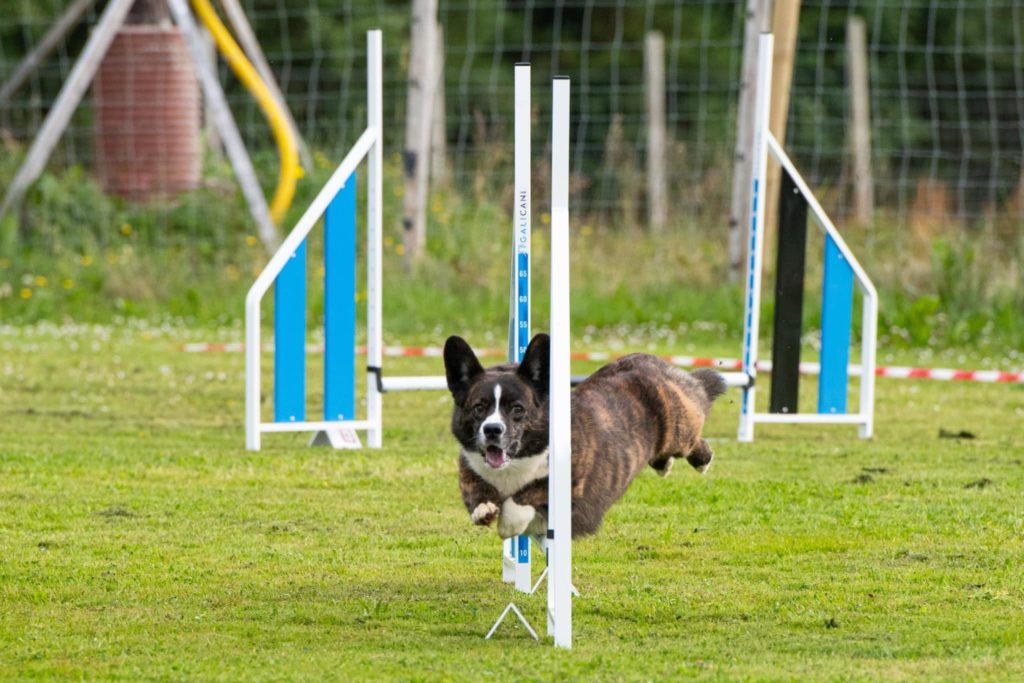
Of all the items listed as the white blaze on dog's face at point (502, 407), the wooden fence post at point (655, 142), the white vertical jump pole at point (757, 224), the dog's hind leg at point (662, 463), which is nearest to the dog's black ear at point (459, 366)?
the white blaze on dog's face at point (502, 407)

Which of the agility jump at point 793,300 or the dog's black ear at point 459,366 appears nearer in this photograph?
the dog's black ear at point 459,366

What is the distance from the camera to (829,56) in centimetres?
2584

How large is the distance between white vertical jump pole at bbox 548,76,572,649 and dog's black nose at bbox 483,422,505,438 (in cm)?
25

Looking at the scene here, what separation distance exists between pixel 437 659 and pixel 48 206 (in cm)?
1093

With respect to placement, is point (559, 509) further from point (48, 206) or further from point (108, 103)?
point (108, 103)

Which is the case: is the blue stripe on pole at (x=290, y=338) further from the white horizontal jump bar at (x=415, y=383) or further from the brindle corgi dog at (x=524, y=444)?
the brindle corgi dog at (x=524, y=444)

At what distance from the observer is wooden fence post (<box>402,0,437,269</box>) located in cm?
1231

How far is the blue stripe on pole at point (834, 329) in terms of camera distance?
810cm

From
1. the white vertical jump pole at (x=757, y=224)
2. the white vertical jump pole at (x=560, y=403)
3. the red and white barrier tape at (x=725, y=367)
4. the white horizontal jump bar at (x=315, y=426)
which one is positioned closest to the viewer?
the white vertical jump pole at (x=560, y=403)

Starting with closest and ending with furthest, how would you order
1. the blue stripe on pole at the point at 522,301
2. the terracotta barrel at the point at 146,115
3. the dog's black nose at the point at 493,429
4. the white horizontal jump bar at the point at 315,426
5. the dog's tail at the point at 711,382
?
the dog's black nose at the point at 493,429, the blue stripe on pole at the point at 522,301, the dog's tail at the point at 711,382, the white horizontal jump bar at the point at 315,426, the terracotta barrel at the point at 146,115

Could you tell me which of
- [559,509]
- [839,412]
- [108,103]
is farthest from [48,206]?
[559,509]

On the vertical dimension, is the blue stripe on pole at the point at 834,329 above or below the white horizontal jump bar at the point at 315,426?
above

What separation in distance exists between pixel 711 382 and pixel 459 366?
4.81ft

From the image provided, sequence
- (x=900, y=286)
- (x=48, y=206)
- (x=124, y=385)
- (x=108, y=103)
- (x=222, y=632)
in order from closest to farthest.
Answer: (x=222, y=632), (x=124, y=385), (x=900, y=286), (x=48, y=206), (x=108, y=103)
